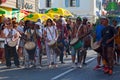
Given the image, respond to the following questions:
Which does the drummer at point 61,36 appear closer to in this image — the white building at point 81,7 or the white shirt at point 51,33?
the white shirt at point 51,33

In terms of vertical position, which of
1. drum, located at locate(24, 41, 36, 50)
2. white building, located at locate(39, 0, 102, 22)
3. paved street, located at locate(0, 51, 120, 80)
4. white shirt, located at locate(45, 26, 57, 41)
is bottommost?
paved street, located at locate(0, 51, 120, 80)

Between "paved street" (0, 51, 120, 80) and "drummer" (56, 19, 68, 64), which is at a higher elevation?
"drummer" (56, 19, 68, 64)

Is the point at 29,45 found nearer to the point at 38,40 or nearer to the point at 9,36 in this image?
the point at 38,40

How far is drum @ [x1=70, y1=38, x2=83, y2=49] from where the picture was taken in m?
14.8

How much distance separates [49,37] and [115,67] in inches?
109

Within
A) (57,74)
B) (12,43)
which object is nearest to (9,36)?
(12,43)

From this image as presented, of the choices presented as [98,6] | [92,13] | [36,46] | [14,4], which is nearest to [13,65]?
[36,46]

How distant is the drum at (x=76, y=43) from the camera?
14.8 m

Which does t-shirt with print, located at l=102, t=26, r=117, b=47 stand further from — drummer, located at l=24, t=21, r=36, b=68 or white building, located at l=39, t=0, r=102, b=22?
white building, located at l=39, t=0, r=102, b=22

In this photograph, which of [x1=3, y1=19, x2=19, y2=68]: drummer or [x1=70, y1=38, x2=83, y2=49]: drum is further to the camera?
[x1=3, y1=19, x2=19, y2=68]: drummer

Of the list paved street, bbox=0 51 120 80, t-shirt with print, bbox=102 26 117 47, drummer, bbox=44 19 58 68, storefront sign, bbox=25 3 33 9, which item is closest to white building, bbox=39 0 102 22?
storefront sign, bbox=25 3 33 9

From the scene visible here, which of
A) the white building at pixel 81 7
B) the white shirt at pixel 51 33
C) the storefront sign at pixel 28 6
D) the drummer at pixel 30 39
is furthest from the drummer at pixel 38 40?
the white building at pixel 81 7

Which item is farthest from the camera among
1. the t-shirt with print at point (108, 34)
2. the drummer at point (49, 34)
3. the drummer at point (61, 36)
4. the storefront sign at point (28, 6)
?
the storefront sign at point (28, 6)

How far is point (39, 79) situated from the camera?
1229 cm
